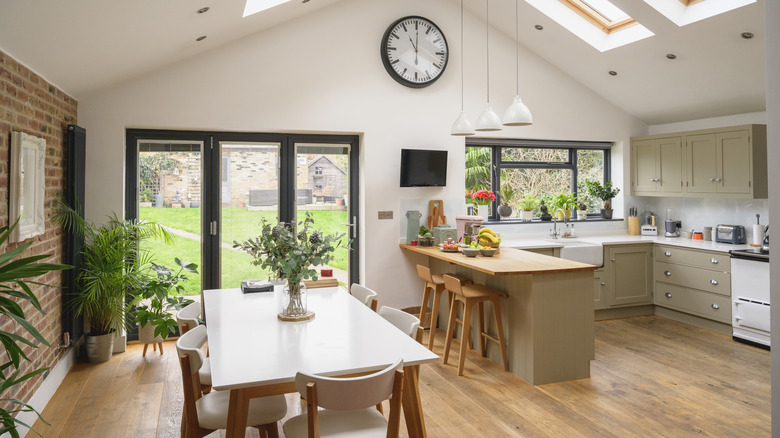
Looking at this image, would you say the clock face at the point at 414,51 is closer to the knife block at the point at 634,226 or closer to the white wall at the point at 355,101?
the white wall at the point at 355,101

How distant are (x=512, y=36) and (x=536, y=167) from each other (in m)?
1.57

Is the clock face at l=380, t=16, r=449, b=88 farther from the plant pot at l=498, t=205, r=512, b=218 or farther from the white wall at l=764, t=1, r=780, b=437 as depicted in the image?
the white wall at l=764, t=1, r=780, b=437

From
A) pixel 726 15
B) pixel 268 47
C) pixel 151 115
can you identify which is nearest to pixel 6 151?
pixel 151 115

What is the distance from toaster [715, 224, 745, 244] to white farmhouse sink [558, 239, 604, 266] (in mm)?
1302

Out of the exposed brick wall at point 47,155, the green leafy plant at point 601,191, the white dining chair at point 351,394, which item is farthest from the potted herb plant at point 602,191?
the exposed brick wall at point 47,155

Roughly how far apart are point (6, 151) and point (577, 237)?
553 cm

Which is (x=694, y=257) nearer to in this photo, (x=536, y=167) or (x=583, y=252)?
(x=583, y=252)

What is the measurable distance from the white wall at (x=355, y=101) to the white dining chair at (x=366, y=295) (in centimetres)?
179

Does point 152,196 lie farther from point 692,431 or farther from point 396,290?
point 692,431

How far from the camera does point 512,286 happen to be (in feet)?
13.7

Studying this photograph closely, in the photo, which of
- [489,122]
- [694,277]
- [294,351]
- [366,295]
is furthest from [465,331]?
[694,277]

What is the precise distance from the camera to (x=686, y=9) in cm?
454

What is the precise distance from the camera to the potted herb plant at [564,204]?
6.24 m

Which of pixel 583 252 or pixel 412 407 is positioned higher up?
pixel 583 252
